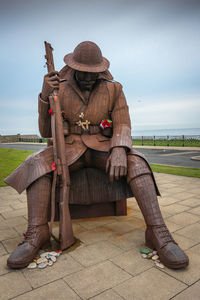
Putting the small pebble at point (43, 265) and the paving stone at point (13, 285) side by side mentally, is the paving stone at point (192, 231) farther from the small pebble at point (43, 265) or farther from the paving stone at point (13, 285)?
the paving stone at point (13, 285)

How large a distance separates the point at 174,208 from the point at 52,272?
8.07 feet

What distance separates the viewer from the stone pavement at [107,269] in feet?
6.24

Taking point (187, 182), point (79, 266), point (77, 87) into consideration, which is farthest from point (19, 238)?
point (187, 182)

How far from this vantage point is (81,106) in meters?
3.10

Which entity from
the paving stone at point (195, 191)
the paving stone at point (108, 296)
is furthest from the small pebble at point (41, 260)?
the paving stone at point (195, 191)

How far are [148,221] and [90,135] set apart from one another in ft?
4.06

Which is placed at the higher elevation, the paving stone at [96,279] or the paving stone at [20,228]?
the paving stone at [96,279]

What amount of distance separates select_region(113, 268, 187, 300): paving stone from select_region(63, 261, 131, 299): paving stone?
88mm

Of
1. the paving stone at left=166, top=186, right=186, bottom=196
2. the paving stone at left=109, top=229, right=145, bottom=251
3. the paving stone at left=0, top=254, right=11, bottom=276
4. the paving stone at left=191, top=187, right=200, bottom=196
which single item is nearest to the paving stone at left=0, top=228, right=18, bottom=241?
the paving stone at left=0, top=254, right=11, bottom=276

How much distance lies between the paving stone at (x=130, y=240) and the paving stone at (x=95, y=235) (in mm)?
124

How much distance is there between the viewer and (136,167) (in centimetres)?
271

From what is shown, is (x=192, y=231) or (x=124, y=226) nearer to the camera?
(x=192, y=231)

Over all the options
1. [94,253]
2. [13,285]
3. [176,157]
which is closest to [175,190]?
[94,253]

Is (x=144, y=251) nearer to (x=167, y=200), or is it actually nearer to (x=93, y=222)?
(x=93, y=222)
